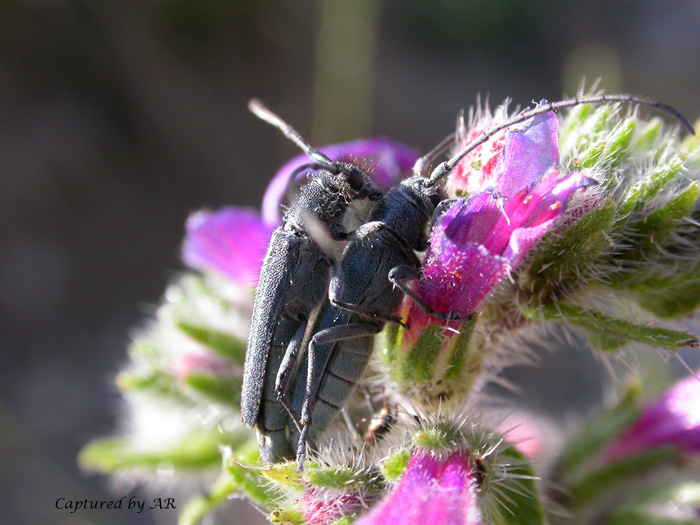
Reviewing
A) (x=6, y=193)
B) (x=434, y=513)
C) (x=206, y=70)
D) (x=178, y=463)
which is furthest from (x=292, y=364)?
(x=206, y=70)

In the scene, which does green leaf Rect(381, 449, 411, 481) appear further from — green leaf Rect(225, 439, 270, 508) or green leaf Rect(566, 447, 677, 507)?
green leaf Rect(566, 447, 677, 507)

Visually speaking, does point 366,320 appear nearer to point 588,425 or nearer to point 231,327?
point 231,327

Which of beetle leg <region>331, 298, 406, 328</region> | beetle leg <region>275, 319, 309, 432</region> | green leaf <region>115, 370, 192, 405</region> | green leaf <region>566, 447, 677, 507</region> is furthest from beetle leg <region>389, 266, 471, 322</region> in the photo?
green leaf <region>115, 370, 192, 405</region>

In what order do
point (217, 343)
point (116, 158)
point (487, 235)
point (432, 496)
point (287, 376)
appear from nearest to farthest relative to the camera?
point (432, 496) → point (487, 235) → point (287, 376) → point (217, 343) → point (116, 158)

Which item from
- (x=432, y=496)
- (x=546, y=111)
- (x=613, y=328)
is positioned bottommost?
(x=432, y=496)

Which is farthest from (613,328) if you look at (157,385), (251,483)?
(157,385)

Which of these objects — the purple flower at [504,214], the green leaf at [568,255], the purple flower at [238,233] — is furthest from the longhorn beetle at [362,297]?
the purple flower at [238,233]

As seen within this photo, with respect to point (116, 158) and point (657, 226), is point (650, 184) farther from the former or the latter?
point (116, 158)

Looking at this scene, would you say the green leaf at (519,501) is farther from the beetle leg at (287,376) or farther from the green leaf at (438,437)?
the beetle leg at (287,376)
